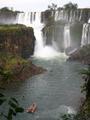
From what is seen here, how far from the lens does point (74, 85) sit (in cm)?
4756

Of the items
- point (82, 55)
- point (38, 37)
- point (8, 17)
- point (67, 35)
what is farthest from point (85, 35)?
point (8, 17)

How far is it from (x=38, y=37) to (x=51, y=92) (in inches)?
1803

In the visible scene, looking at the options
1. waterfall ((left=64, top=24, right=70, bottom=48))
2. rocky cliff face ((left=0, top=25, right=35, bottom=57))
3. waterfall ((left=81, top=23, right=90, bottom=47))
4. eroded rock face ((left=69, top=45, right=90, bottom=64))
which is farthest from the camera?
waterfall ((left=64, top=24, right=70, bottom=48))

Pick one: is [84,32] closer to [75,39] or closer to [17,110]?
[75,39]

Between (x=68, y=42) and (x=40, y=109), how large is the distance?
52.2 metres

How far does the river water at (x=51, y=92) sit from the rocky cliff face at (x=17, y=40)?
10.4 meters

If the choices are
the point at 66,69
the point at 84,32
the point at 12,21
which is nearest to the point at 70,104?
the point at 66,69

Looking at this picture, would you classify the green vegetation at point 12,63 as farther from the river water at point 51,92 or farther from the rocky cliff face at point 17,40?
the rocky cliff face at point 17,40

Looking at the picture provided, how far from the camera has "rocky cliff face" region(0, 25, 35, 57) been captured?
234 ft

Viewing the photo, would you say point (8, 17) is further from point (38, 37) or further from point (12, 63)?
point (12, 63)

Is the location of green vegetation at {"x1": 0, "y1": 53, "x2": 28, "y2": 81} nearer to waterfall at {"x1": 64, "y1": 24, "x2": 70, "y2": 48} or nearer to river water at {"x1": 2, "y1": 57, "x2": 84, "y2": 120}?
river water at {"x1": 2, "y1": 57, "x2": 84, "y2": 120}

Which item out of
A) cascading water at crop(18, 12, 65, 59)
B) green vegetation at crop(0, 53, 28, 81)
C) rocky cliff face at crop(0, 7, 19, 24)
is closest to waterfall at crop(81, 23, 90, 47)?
cascading water at crop(18, 12, 65, 59)

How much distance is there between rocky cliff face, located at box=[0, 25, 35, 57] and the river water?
1043 centimetres

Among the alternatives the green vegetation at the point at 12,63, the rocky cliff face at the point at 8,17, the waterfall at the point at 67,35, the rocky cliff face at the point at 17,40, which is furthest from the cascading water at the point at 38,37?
the green vegetation at the point at 12,63
